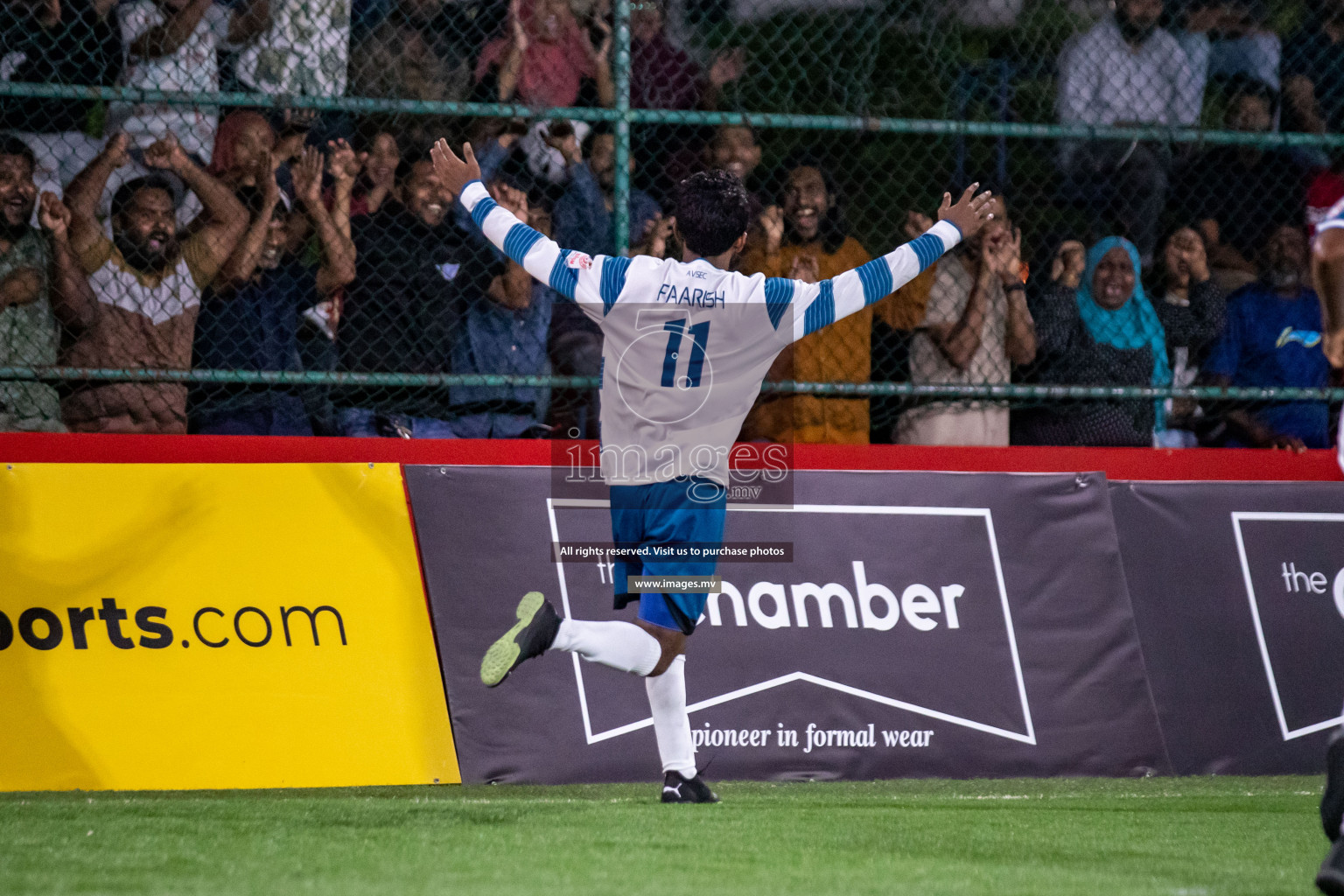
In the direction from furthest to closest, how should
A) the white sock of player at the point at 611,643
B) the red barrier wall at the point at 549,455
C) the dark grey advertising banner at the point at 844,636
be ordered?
the red barrier wall at the point at 549,455
the dark grey advertising banner at the point at 844,636
the white sock of player at the point at 611,643

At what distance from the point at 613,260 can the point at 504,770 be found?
6.98 feet

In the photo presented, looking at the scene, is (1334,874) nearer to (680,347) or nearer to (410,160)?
(680,347)

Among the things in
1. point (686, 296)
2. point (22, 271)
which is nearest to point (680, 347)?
point (686, 296)

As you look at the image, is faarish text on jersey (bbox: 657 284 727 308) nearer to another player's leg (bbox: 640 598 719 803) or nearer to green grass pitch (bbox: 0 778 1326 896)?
another player's leg (bbox: 640 598 719 803)

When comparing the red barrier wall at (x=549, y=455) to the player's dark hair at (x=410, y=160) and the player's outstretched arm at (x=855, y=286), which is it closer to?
the player's dark hair at (x=410, y=160)

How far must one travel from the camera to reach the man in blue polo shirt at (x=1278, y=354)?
726 centimetres

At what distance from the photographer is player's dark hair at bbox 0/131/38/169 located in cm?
612

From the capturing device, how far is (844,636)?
621 centimetres

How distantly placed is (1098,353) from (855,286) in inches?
92.8

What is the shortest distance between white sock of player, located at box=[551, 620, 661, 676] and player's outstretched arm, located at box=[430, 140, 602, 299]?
46.5 inches

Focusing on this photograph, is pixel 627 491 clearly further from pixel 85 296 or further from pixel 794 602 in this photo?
pixel 85 296

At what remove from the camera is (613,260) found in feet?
16.9

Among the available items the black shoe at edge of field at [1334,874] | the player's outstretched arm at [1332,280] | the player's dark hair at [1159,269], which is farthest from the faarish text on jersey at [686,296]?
the player's dark hair at [1159,269]

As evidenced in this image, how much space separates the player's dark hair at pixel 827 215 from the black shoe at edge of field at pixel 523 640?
107 inches
